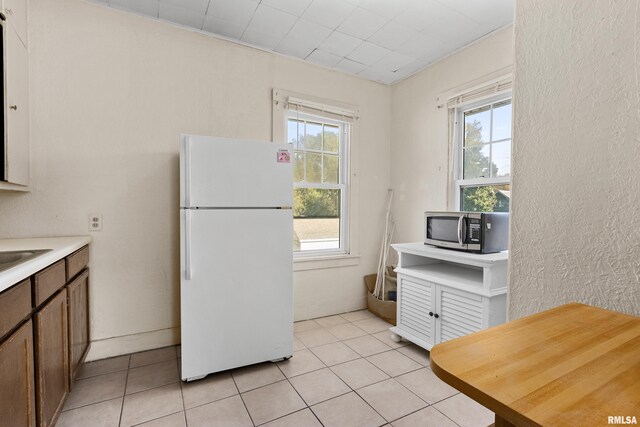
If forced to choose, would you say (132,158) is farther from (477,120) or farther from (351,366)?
(477,120)

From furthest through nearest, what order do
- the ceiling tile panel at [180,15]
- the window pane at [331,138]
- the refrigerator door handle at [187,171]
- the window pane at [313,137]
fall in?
the window pane at [331,138]
the window pane at [313,137]
the ceiling tile panel at [180,15]
the refrigerator door handle at [187,171]

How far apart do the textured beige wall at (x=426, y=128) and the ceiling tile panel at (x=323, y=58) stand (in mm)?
863

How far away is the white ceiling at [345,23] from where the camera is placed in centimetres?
221

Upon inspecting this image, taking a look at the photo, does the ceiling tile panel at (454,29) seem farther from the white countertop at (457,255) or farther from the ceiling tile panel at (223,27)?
the white countertop at (457,255)

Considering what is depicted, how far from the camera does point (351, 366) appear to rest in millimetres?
2229

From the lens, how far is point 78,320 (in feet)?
6.20

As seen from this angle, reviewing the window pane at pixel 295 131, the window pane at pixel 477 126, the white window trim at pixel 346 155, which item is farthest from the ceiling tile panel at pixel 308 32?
the window pane at pixel 477 126

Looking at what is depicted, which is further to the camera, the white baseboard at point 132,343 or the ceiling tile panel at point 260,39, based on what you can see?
the ceiling tile panel at point 260,39

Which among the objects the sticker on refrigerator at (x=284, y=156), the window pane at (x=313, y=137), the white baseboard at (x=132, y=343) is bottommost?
the white baseboard at (x=132, y=343)

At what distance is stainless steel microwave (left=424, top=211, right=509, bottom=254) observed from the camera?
2.12 m

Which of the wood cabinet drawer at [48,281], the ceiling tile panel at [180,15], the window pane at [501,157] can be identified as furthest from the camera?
the window pane at [501,157]

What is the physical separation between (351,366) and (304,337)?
61 cm

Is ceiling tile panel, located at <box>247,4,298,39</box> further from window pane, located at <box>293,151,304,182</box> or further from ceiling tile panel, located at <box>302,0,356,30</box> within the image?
window pane, located at <box>293,151,304,182</box>

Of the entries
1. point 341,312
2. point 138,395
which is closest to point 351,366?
point 341,312
